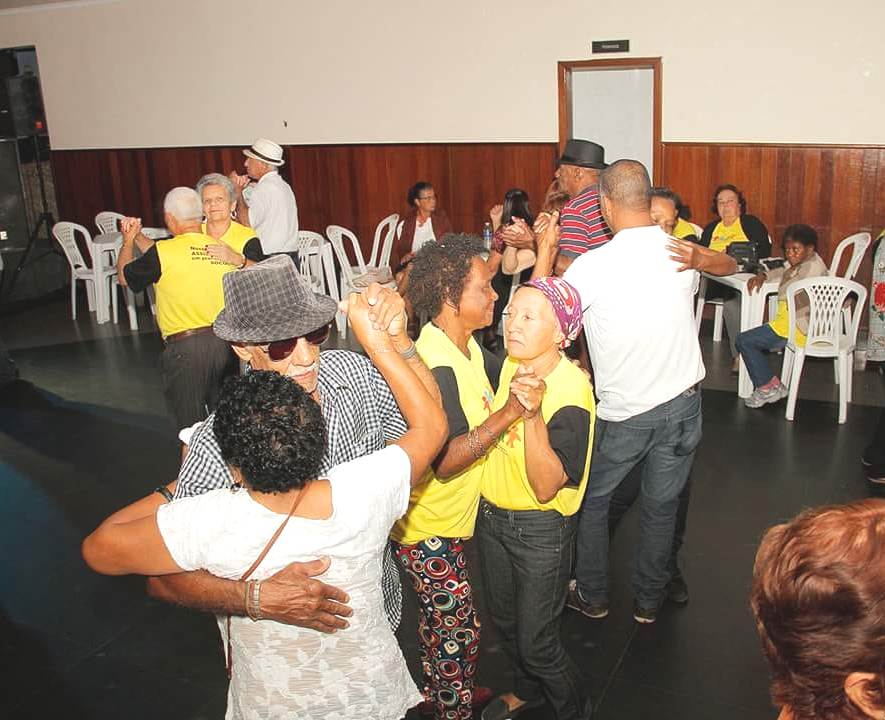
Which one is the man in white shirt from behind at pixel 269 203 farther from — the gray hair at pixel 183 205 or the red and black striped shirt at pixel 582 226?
the red and black striped shirt at pixel 582 226

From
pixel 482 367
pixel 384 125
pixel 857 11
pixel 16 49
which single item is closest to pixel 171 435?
pixel 482 367

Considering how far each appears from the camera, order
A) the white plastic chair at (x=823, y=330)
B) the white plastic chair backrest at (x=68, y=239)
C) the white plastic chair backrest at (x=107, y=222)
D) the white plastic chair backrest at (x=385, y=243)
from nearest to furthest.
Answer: the white plastic chair at (x=823, y=330) < the white plastic chair backrest at (x=385, y=243) < the white plastic chair backrest at (x=68, y=239) < the white plastic chair backrest at (x=107, y=222)

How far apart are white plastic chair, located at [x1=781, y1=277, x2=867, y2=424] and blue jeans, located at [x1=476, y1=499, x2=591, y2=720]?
3302mm

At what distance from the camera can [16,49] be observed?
468 inches

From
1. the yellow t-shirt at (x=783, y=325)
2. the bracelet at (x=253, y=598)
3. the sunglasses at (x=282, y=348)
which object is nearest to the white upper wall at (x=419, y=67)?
the yellow t-shirt at (x=783, y=325)

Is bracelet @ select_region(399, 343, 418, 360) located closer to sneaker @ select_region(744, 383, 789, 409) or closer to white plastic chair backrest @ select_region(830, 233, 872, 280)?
sneaker @ select_region(744, 383, 789, 409)

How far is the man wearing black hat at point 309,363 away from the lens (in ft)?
6.59

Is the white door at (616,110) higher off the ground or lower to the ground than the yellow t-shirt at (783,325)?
higher

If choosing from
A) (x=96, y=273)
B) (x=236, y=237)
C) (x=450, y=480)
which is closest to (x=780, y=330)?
(x=236, y=237)

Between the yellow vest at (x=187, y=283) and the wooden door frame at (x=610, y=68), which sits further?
the wooden door frame at (x=610, y=68)

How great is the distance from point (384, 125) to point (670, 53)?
314 cm

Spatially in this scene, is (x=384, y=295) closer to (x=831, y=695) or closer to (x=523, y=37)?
(x=831, y=695)

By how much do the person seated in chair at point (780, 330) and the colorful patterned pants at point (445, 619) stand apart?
366 centimetres

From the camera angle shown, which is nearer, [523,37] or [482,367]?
[482,367]
